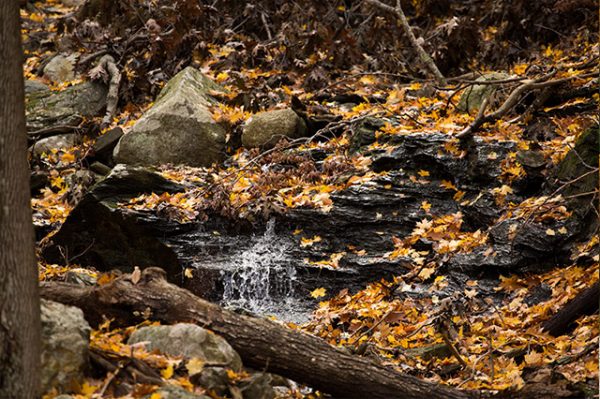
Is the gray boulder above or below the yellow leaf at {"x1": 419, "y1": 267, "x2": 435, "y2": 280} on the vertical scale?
above

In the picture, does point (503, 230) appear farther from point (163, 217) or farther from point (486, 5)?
point (486, 5)

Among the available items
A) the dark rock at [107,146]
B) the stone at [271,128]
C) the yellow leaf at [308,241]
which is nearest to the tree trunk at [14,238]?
the yellow leaf at [308,241]

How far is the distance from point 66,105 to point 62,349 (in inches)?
347

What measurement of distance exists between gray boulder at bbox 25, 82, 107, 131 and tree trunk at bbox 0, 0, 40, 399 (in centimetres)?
863

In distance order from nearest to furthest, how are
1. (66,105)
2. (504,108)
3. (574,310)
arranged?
(574,310), (504,108), (66,105)

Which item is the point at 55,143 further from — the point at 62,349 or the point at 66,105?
the point at 62,349

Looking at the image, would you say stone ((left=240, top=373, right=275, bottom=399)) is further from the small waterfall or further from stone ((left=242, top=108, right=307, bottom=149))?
stone ((left=242, top=108, right=307, bottom=149))

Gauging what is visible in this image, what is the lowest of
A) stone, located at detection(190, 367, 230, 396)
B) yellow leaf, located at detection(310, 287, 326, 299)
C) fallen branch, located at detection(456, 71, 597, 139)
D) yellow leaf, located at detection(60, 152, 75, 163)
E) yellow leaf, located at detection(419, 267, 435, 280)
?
yellow leaf, located at detection(310, 287, 326, 299)

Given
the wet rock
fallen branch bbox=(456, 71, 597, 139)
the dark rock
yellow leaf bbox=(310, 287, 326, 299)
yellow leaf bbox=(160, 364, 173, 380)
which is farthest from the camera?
the dark rock

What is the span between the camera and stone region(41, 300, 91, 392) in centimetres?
377

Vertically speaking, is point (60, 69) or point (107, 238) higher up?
point (60, 69)

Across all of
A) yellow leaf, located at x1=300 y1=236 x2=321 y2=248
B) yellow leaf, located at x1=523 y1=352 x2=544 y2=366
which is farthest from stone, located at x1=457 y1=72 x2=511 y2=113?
yellow leaf, located at x1=523 y1=352 x2=544 y2=366

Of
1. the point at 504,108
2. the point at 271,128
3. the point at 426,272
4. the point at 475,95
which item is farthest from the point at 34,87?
the point at 426,272

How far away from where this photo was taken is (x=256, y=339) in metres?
4.55
